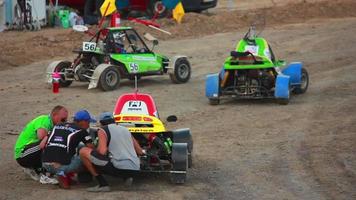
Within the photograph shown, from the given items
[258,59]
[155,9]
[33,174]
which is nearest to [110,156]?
[33,174]

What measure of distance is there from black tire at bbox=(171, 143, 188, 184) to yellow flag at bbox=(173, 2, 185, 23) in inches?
695

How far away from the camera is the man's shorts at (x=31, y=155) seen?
9.56 m

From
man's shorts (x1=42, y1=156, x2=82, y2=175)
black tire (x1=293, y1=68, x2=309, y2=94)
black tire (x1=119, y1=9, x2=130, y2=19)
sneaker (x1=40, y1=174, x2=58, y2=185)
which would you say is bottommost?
sneaker (x1=40, y1=174, x2=58, y2=185)

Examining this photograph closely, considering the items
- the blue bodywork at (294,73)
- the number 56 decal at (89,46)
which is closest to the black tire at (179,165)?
the blue bodywork at (294,73)

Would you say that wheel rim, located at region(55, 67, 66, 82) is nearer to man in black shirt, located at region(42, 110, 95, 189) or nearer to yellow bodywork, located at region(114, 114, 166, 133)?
yellow bodywork, located at region(114, 114, 166, 133)

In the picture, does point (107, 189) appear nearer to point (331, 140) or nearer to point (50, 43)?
point (331, 140)

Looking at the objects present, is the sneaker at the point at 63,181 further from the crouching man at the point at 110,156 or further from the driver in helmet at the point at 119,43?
the driver in helmet at the point at 119,43

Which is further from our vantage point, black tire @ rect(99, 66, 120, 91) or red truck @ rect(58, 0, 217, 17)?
red truck @ rect(58, 0, 217, 17)

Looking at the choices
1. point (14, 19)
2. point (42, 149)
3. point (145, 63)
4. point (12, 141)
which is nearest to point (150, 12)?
point (14, 19)

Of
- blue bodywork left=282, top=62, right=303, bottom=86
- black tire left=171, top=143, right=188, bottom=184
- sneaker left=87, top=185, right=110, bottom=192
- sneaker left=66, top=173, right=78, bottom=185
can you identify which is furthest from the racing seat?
sneaker left=87, top=185, right=110, bottom=192

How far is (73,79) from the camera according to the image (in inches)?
678

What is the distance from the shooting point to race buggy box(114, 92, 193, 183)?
Result: 30.8 ft

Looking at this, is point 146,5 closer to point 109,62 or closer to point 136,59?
point 136,59

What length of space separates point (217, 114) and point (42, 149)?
18.1 feet
